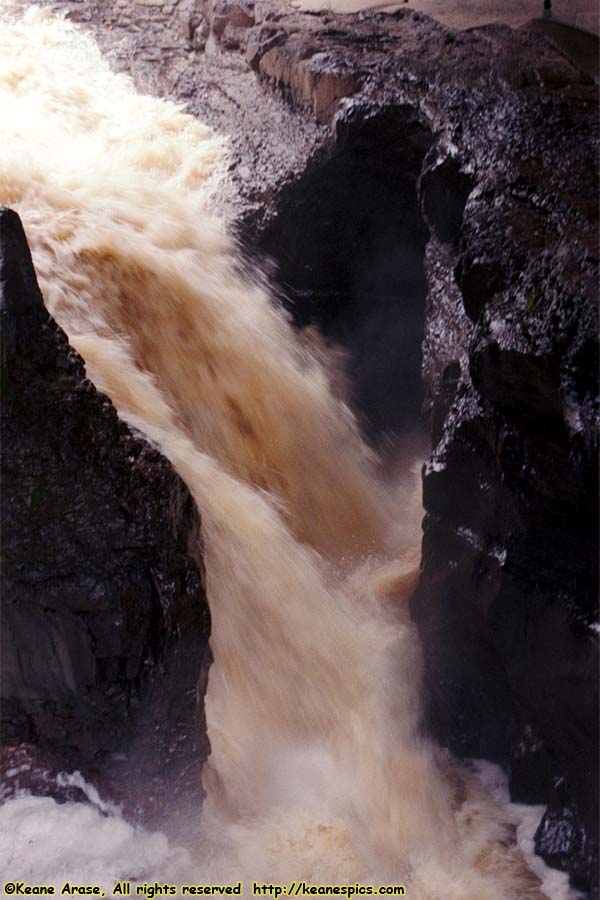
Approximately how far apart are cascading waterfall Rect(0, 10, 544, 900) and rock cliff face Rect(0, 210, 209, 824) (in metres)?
0.45

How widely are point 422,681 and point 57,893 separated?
1.53 meters

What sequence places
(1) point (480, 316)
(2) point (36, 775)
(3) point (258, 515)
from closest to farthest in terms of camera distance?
1. (2) point (36, 775)
2. (1) point (480, 316)
3. (3) point (258, 515)

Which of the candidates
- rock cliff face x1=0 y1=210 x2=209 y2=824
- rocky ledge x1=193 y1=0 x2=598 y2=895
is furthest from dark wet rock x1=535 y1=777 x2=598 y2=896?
rock cliff face x1=0 y1=210 x2=209 y2=824

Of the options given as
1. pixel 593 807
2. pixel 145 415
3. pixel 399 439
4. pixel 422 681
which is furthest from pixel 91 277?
pixel 593 807

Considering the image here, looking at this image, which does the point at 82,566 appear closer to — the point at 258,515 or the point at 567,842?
the point at 258,515

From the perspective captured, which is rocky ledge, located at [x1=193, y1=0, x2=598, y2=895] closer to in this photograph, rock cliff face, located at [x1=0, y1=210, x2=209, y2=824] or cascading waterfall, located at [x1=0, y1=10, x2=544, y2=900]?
cascading waterfall, located at [x1=0, y1=10, x2=544, y2=900]

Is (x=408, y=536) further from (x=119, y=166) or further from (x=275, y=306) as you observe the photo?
(x=119, y=166)

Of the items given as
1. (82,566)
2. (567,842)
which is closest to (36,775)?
(82,566)

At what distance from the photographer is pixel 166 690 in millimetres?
2236

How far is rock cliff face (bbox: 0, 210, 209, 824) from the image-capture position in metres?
2.02

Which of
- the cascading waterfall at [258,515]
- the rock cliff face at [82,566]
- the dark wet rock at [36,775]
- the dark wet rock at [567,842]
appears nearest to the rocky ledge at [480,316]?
the dark wet rock at [567,842]

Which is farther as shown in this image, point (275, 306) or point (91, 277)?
point (275, 306)

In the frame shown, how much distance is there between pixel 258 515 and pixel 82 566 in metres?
1.14

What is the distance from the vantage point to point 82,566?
2090 millimetres
